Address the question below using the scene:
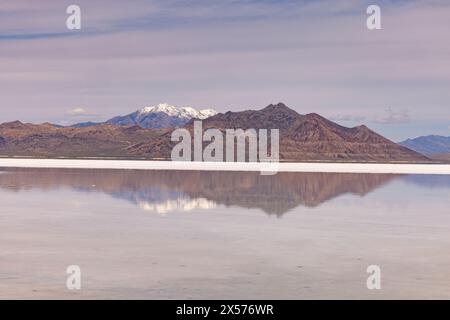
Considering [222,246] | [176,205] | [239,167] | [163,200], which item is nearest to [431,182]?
[163,200]

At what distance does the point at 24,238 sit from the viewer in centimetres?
2253

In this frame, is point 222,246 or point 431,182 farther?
point 431,182

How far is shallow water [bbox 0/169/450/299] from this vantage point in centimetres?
1546

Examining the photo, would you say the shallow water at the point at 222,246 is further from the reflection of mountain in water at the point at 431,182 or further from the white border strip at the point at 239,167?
the white border strip at the point at 239,167

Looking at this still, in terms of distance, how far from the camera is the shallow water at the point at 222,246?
1546 cm

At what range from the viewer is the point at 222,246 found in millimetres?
21453

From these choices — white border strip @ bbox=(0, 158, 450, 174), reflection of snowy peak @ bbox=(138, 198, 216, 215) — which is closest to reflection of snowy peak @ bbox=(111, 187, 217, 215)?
reflection of snowy peak @ bbox=(138, 198, 216, 215)

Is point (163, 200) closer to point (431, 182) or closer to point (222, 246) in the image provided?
point (222, 246)

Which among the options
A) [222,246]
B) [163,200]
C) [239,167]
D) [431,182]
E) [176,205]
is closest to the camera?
[222,246]

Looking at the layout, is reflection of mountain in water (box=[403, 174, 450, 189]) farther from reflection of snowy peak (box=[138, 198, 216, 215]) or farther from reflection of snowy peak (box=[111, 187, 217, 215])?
reflection of snowy peak (box=[138, 198, 216, 215])

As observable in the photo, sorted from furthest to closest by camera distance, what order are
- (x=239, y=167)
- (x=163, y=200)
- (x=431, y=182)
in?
(x=239, y=167)
(x=431, y=182)
(x=163, y=200)

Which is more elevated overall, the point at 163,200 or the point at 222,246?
the point at 163,200
